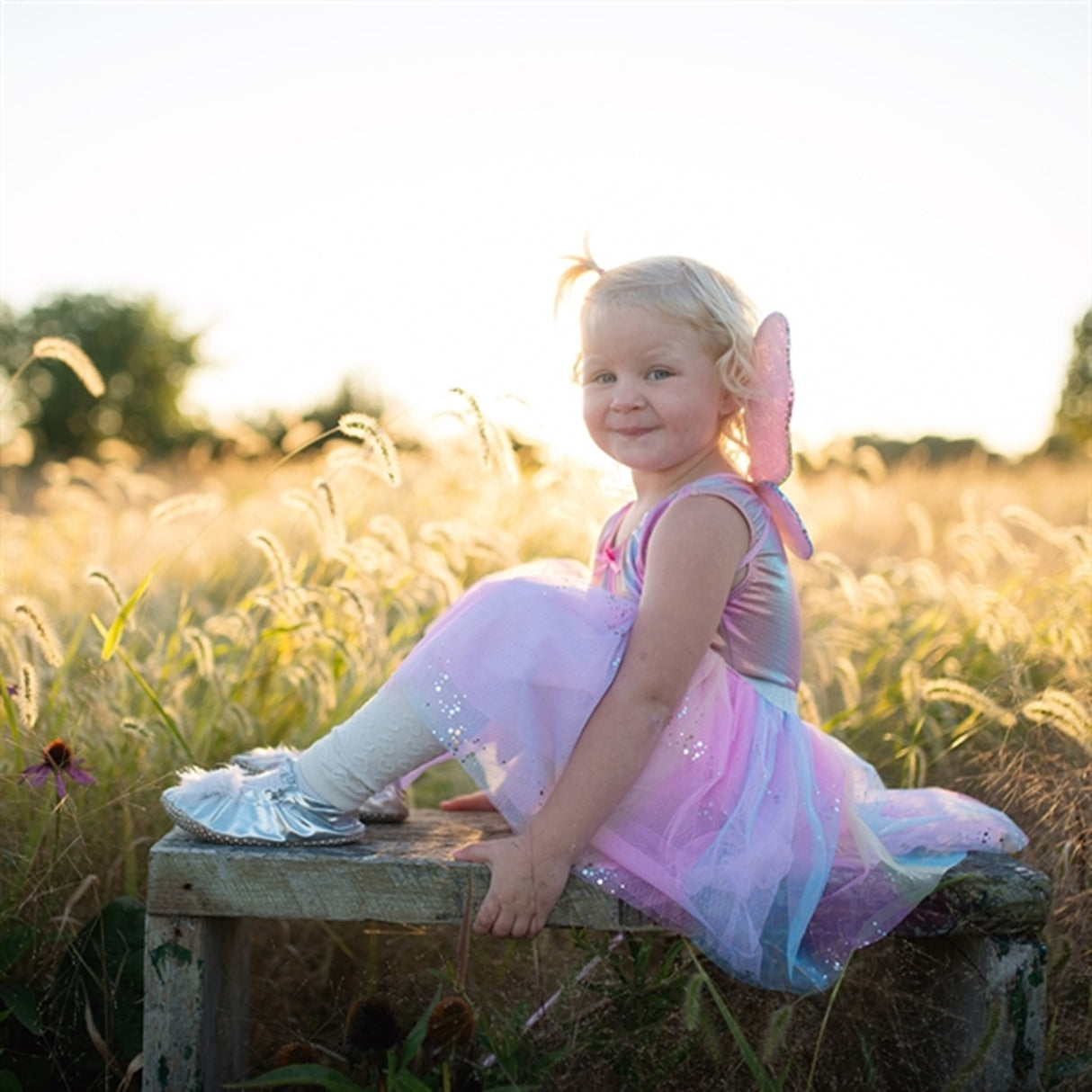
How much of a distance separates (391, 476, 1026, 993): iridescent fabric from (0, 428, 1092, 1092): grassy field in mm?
117

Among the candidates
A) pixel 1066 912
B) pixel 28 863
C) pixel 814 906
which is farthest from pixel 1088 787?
pixel 28 863

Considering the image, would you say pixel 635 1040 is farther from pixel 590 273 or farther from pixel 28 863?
pixel 590 273

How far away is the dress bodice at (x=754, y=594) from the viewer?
7.07 ft

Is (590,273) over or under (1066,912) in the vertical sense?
over

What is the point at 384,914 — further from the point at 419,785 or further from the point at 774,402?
the point at 419,785

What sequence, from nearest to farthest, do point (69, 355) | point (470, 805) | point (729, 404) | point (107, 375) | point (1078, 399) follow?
point (729, 404), point (470, 805), point (69, 355), point (1078, 399), point (107, 375)

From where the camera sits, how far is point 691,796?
2.01 meters

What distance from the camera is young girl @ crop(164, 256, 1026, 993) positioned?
6.23ft

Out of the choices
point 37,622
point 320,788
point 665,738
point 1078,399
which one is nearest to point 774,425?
point 665,738

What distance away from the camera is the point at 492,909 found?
1.84m

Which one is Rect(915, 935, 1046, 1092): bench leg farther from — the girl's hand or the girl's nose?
the girl's nose

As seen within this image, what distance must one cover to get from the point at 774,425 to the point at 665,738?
65 cm

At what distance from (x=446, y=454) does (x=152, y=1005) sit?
141 inches

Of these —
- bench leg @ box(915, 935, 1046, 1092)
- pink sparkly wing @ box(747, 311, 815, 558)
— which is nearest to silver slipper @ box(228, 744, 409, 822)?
pink sparkly wing @ box(747, 311, 815, 558)
